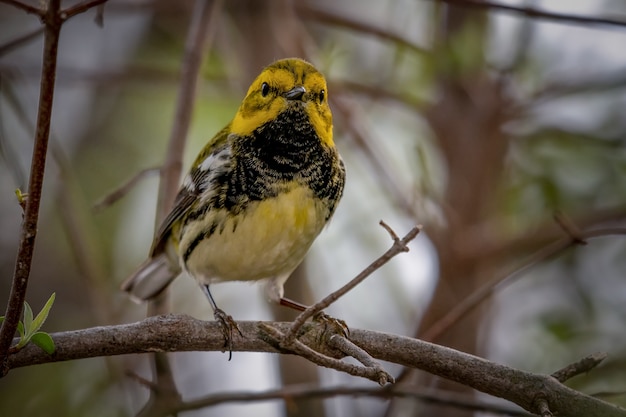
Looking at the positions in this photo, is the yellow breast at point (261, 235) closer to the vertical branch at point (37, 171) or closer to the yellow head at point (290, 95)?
the yellow head at point (290, 95)

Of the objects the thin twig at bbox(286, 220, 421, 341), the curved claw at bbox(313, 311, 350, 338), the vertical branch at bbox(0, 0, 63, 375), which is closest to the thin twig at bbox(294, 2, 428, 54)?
the curved claw at bbox(313, 311, 350, 338)

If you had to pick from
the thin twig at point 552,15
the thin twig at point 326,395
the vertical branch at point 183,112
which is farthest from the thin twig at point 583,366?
the vertical branch at point 183,112

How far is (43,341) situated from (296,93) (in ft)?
5.56

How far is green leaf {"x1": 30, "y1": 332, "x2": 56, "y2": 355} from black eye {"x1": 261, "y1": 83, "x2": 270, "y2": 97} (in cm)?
173

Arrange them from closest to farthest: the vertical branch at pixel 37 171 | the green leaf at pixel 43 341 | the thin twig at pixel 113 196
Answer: the vertical branch at pixel 37 171
the green leaf at pixel 43 341
the thin twig at pixel 113 196

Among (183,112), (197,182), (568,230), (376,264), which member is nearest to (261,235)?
(197,182)

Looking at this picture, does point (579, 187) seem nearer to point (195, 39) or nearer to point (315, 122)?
point (315, 122)

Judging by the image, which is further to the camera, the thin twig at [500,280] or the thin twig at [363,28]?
the thin twig at [363,28]

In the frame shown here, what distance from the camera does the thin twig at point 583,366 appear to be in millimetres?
2496

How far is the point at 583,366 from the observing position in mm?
2535

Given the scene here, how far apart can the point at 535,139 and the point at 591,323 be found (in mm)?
1297

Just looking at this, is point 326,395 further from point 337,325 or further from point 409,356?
point 409,356

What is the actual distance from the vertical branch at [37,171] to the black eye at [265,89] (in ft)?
6.01

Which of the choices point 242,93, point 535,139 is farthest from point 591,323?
point 242,93
